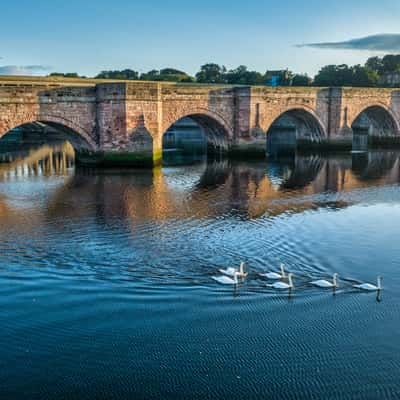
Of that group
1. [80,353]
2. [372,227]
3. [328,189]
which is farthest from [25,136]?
[80,353]

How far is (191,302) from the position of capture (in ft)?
33.7

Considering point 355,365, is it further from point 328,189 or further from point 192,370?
point 328,189

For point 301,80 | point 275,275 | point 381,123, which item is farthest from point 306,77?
point 275,275

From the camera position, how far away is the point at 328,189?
24234 mm

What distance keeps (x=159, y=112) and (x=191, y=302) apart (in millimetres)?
21768

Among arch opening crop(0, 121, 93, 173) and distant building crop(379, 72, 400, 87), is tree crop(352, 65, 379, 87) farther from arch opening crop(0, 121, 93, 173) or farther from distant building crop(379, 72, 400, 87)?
arch opening crop(0, 121, 93, 173)

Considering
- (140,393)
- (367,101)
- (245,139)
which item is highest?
(367,101)

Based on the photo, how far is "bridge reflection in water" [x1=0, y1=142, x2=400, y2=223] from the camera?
18.8m

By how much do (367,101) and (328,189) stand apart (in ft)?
76.3

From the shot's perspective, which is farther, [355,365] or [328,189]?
[328,189]

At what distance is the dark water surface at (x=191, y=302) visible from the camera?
25.4 feet

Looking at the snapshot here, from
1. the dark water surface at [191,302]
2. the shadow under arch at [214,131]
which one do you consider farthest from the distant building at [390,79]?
the dark water surface at [191,302]

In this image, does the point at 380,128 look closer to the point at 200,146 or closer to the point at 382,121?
the point at 382,121

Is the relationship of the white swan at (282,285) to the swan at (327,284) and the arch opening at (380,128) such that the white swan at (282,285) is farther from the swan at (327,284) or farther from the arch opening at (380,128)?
the arch opening at (380,128)
